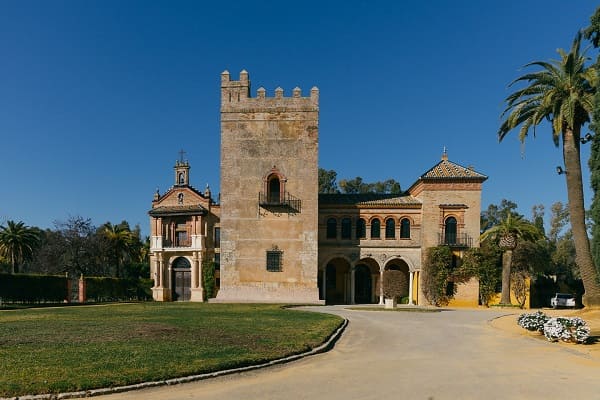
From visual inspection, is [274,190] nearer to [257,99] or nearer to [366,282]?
[257,99]

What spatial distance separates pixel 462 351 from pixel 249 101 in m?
28.7

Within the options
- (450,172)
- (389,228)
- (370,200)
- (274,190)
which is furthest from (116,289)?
(450,172)

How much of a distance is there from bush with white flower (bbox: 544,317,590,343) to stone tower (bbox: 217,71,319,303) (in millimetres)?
22466

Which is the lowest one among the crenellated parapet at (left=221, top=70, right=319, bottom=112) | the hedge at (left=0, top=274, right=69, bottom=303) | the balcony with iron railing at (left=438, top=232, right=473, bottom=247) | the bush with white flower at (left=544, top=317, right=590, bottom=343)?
the hedge at (left=0, top=274, right=69, bottom=303)

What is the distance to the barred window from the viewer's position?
37250mm

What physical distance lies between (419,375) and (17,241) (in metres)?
47.7

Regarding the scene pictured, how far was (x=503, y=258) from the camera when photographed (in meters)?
35.0

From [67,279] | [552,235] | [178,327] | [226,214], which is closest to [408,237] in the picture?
[226,214]

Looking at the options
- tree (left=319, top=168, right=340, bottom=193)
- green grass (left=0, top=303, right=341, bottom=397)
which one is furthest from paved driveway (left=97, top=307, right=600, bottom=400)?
tree (left=319, top=168, right=340, bottom=193)

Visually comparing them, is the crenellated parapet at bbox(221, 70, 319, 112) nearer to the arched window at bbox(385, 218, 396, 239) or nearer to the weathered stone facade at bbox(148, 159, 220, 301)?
the weathered stone facade at bbox(148, 159, 220, 301)

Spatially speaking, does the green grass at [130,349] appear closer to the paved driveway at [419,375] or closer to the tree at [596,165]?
the paved driveway at [419,375]

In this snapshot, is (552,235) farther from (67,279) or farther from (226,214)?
(67,279)

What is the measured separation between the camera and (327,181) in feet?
257

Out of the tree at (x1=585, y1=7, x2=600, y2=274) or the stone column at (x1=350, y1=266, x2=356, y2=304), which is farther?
the stone column at (x1=350, y1=266, x2=356, y2=304)
